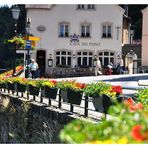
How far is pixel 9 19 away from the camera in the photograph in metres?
55.9

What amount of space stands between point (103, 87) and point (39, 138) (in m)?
1.78

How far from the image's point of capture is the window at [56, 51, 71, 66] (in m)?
41.1

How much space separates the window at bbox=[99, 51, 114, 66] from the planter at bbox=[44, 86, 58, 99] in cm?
2813

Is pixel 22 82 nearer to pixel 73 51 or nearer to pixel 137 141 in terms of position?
pixel 137 141

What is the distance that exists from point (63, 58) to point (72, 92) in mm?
29960

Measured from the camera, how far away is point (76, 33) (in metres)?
42.2

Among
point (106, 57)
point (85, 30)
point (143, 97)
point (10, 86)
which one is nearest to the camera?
point (143, 97)

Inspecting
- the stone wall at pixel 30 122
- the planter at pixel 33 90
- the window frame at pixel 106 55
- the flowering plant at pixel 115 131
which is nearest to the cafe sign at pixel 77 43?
the window frame at pixel 106 55

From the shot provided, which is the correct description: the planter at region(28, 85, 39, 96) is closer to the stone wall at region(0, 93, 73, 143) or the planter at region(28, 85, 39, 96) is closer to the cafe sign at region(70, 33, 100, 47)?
the stone wall at region(0, 93, 73, 143)

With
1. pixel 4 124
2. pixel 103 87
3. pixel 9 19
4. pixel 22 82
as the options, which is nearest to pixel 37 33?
pixel 9 19

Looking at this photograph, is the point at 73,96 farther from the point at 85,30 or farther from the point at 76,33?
the point at 85,30

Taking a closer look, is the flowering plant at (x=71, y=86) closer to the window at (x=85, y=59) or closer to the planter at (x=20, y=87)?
the planter at (x=20, y=87)

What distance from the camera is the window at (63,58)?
41.1 metres

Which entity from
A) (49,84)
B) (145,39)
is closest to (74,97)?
(49,84)
